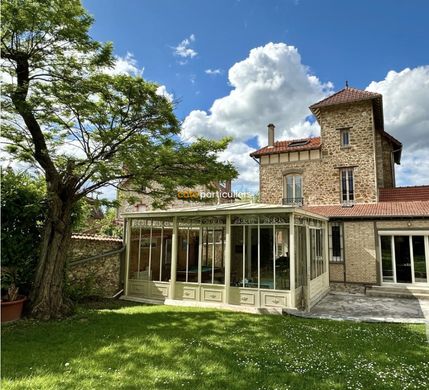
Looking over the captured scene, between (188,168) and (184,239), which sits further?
(184,239)

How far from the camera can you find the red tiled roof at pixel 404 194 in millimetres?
14609

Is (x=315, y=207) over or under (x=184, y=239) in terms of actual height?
over

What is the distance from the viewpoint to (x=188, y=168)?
8875 millimetres

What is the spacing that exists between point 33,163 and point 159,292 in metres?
5.77

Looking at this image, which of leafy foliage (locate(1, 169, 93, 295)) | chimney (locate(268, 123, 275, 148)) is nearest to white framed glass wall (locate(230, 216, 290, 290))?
leafy foliage (locate(1, 169, 93, 295))

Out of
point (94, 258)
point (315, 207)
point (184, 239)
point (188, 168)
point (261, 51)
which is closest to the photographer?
point (188, 168)

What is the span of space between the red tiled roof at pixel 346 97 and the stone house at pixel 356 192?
52 mm

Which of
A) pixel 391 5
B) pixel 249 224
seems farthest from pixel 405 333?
pixel 391 5

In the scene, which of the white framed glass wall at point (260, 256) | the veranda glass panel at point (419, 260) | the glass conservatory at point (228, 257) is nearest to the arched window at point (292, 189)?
the glass conservatory at point (228, 257)

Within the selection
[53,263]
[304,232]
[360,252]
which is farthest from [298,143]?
[53,263]

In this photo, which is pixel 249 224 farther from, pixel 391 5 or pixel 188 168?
pixel 391 5

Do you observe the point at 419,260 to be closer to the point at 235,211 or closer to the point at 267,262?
the point at 267,262

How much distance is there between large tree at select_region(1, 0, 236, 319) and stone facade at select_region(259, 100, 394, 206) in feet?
29.6

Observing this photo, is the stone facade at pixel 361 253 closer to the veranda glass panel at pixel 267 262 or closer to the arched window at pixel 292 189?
the arched window at pixel 292 189
